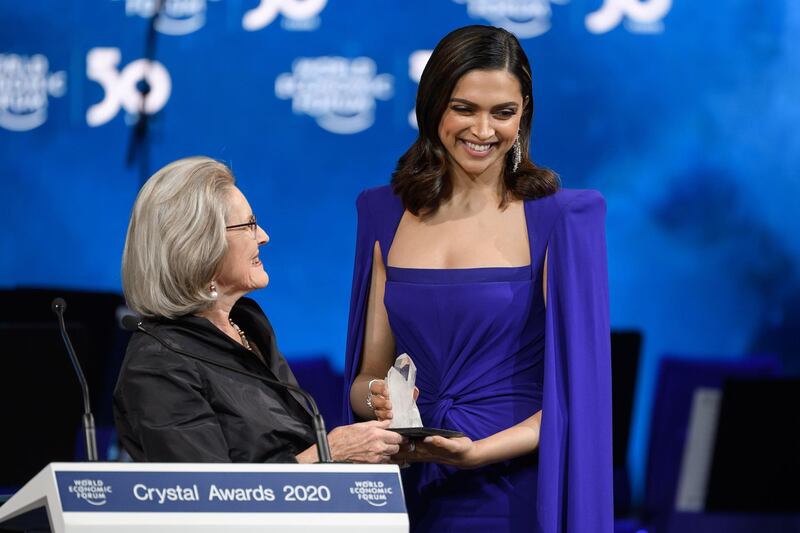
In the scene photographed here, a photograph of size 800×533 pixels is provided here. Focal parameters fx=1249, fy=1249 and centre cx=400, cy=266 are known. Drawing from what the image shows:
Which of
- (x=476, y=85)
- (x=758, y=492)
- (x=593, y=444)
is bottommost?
(x=758, y=492)

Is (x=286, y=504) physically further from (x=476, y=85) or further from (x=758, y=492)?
(x=758, y=492)

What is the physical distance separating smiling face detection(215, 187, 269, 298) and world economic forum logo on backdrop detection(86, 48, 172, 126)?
134 inches

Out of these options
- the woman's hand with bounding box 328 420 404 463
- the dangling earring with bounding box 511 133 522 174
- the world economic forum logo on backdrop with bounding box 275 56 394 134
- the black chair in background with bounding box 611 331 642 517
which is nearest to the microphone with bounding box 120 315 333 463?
the woman's hand with bounding box 328 420 404 463

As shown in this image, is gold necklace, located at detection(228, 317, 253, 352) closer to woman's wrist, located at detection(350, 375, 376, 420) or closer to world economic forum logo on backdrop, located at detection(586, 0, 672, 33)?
woman's wrist, located at detection(350, 375, 376, 420)

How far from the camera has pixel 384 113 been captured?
5469 mm

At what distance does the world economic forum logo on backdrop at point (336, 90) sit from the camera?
17.7 ft

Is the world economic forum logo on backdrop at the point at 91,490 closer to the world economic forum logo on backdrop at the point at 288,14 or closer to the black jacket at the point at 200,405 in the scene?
the black jacket at the point at 200,405

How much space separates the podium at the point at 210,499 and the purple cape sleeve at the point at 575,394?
2.46ft

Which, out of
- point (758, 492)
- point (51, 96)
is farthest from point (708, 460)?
point (51, 96)

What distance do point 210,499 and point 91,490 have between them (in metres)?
0.15

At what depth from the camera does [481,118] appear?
245 centimetres

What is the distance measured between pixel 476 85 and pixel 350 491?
3.44ft

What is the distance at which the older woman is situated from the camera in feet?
6.33

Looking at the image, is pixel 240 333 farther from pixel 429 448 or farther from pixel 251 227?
pixel 429 448
